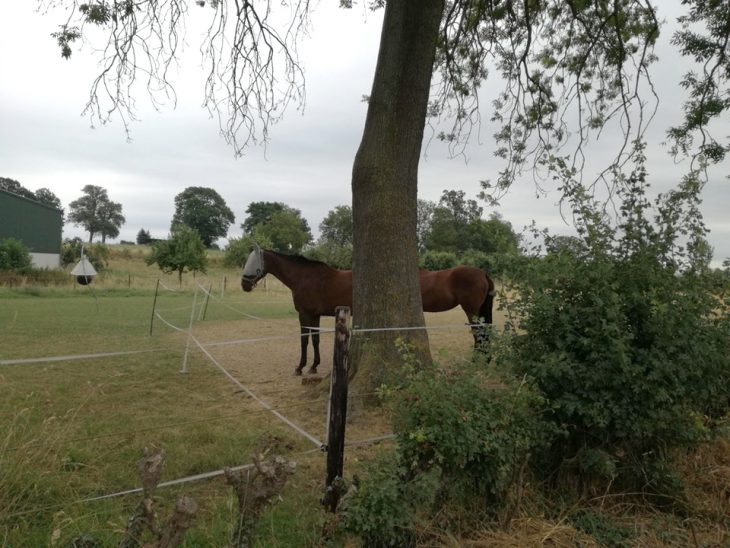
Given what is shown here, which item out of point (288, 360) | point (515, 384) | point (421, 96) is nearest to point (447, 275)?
point (288, 360)

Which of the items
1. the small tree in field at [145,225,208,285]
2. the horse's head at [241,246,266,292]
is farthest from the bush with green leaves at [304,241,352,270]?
the horse's head at [241,246,266,292]

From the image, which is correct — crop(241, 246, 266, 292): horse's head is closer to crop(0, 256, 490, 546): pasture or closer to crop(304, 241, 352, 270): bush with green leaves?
crop(0, 256, 490, 546): pasture

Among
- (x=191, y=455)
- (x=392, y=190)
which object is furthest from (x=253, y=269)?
(x=191, y=455)

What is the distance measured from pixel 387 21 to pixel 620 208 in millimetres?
3440

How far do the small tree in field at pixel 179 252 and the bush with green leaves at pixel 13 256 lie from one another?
8.47 m

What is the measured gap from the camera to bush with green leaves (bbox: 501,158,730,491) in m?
2.74

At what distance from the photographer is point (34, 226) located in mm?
42625

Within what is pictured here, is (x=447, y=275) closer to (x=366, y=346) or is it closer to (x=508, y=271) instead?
(x=366, y=346)

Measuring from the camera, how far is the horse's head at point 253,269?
7.42 meters

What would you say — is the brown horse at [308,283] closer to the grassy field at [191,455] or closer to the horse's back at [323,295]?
the horse's back at [323,295]

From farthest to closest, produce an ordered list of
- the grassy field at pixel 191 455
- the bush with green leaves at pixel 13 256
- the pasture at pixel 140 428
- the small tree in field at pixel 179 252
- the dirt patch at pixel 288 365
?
1. the small tree in field at pixel 179 252
2. the bush with green leaves at pixel 13 256
3. the dirt patch at pixel 288 365
4. the pasture at pixel 140 428
5. the grassy field at pixel 191 455

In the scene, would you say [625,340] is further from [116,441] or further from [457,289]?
[457,289]

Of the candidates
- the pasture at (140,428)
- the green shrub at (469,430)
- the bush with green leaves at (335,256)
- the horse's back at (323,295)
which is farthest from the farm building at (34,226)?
the green shrub at (469,430)

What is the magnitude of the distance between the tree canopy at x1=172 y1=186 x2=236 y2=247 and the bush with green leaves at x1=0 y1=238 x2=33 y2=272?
1976 inches
